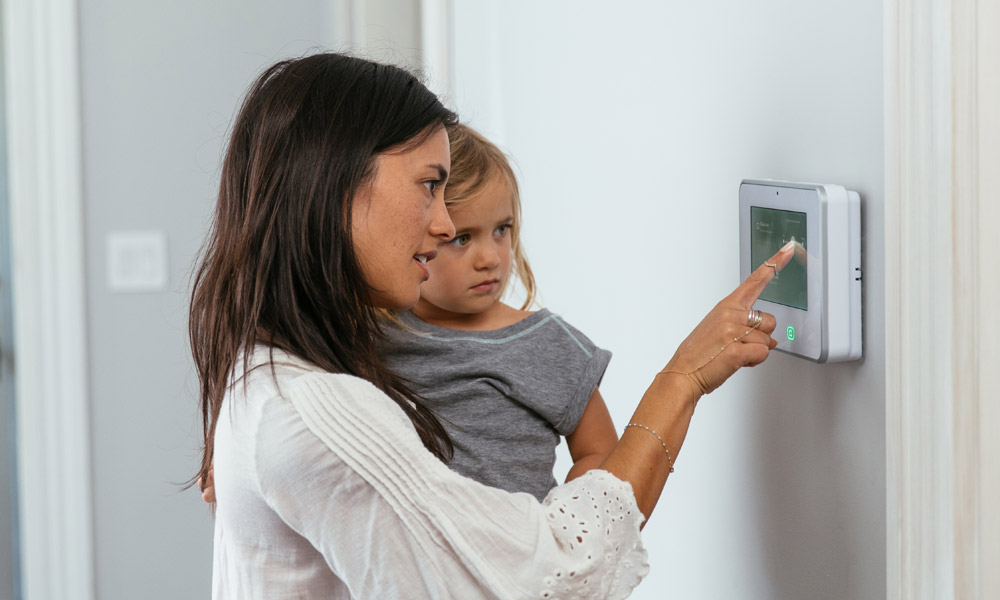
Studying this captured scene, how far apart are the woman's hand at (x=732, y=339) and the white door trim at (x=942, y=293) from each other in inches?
4.2

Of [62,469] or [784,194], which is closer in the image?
[784,194]

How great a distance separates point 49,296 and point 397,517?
143 cm

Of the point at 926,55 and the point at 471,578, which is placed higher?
the point at 926,55

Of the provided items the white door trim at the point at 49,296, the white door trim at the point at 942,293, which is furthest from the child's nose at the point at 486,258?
the white door trim at the point at 49,296

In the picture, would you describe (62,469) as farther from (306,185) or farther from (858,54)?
(858,54)

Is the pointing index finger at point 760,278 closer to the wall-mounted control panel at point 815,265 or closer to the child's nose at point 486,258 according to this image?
the wall-mounted control panel at point 815,265

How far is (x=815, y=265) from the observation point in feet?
2.18

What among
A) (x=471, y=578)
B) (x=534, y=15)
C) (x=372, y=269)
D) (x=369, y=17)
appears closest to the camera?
(x=471, y=578)

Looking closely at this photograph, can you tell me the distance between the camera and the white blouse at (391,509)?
566mm

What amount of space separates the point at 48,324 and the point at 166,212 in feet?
0.98

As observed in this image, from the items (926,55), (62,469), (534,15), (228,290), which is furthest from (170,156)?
(926,55)

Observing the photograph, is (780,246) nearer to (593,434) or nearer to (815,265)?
(815,265)

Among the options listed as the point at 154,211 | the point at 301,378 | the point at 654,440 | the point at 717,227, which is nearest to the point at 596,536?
the point at 654,440

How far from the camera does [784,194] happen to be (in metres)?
0.69
